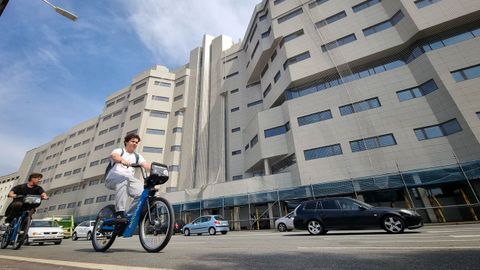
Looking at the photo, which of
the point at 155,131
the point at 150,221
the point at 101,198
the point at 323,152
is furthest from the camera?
the point at 155,131

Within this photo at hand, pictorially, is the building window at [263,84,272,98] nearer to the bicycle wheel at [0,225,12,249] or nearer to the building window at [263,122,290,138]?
the building window at [263,122,290,138]

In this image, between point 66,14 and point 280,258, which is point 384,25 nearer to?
point 66,14

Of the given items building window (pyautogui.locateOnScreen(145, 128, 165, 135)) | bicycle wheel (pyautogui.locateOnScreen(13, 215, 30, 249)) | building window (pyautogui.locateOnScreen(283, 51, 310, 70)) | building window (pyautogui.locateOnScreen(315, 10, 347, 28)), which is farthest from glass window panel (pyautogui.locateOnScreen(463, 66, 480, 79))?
building window (pyautogui.locateOnScreen(145, 128, 165, 135))

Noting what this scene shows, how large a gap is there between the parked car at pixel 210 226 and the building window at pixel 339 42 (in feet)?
68.5

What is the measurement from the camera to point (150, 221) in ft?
11.3

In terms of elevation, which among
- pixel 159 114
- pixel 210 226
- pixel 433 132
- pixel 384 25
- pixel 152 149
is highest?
pixel 159 114

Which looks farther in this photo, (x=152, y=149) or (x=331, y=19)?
(x=152, y=149)

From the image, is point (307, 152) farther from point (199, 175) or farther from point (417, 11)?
point (199, 175)

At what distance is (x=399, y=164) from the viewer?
18125mm

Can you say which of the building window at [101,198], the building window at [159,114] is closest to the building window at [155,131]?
the building window at [159,114]

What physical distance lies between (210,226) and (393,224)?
11.1 meters

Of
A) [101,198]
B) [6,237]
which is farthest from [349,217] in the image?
[101,198]

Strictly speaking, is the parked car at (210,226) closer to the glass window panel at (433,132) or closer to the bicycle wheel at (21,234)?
the bicycle wheel at (21,234)

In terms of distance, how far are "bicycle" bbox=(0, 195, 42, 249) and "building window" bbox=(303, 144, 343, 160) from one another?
65.7 ft
